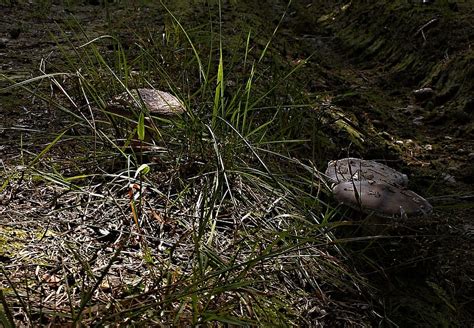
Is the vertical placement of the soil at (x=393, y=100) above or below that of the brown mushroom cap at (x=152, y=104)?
below

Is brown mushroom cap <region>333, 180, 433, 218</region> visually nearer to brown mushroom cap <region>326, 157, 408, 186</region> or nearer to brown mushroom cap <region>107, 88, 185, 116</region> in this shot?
brown mushroom cap <region>326, 157, 408, 186</region>

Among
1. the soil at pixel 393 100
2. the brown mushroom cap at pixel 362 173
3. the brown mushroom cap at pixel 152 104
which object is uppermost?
the brown mushroom cap at pixel 152 104

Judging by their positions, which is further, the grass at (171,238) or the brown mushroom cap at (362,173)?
the brown mushroom cap at (362,173)

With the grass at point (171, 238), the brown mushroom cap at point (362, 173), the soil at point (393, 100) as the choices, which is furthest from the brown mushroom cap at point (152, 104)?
the brown mushroom cap at point (362, 173)

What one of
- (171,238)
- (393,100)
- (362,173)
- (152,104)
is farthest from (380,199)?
(393,100)

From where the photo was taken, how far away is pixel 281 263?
5.42ft

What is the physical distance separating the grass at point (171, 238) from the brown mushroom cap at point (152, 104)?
0.13 feet

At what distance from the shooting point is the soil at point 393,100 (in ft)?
6.24

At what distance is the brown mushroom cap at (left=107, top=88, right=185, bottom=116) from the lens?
2145mm

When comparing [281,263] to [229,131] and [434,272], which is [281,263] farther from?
[229,131]

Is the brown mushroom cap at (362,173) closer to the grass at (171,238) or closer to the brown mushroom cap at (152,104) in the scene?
the grass at (171,238)

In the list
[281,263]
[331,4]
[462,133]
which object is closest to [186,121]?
[281,263]

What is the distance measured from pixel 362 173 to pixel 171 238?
99cm

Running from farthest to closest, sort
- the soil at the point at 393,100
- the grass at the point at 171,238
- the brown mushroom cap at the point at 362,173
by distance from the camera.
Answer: the brown mushroom cap at the point at 362,173 < the soil at the point at 393,100 < the grass at the point at 171,238
